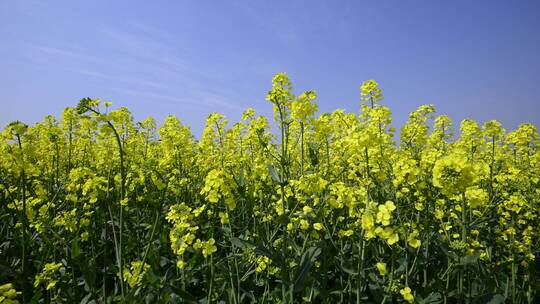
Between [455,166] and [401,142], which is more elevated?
[401,142]

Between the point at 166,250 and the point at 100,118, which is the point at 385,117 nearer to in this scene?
the point at 166,250

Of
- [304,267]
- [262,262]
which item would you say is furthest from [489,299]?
[262,262]

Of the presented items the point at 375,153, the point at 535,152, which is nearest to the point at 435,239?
the point at 375,153

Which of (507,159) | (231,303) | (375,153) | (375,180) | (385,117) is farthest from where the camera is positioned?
(507,159)

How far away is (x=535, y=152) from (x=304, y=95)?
218 inches

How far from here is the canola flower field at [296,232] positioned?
2.22 m

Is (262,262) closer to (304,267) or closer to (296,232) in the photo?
(304,267)

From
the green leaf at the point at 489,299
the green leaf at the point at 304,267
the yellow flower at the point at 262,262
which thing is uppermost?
the green leaf at the point at 304,267

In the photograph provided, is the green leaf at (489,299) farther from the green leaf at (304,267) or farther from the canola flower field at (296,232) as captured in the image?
the green leaf at (304,267)

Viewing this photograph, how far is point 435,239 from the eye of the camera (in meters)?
3.14

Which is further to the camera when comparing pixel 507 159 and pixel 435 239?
pixel 507 159

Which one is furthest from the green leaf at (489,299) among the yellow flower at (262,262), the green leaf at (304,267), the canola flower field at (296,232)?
the yellow flower at (262,262)

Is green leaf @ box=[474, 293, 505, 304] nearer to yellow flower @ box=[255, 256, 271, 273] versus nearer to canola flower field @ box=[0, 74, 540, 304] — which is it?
canola flower field @ box=[0, 74, 540, 304]

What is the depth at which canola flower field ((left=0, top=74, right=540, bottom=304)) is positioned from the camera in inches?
87.4
